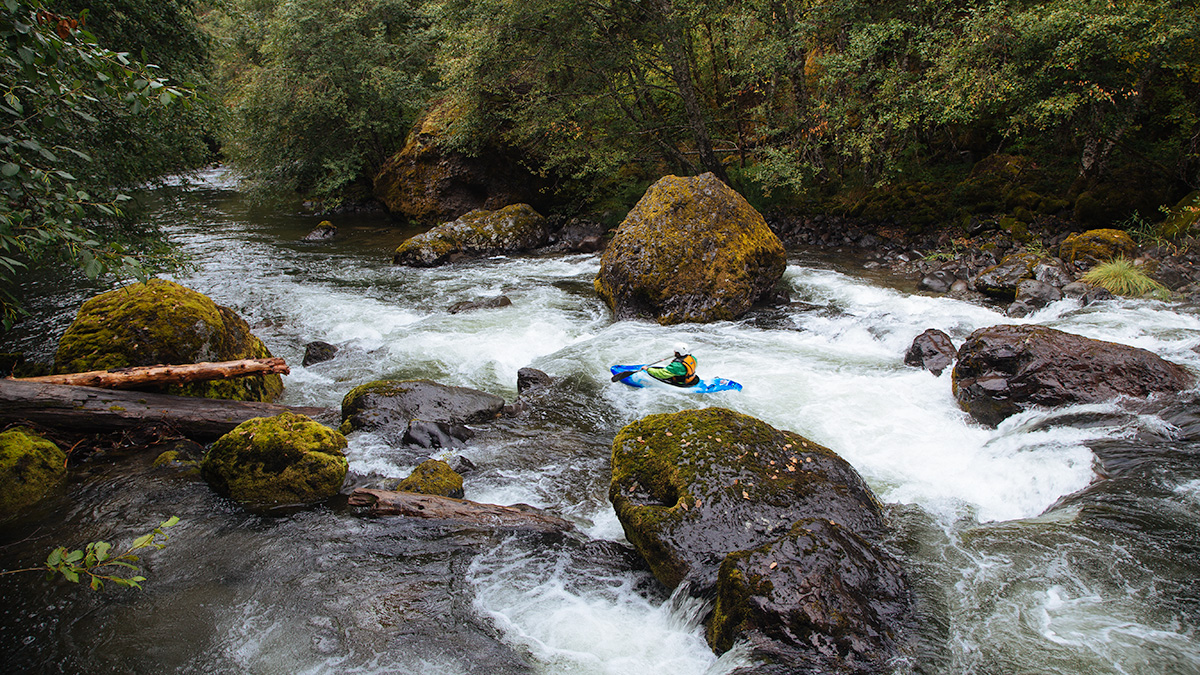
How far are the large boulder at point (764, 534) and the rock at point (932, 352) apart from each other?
3571mm

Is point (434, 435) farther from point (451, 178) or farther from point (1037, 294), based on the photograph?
point (451, 178)

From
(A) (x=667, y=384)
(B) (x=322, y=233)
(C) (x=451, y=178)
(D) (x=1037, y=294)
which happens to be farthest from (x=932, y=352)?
(B) (x=322, y=233)

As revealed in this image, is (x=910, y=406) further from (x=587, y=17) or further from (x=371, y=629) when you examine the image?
(x=587, y=17)

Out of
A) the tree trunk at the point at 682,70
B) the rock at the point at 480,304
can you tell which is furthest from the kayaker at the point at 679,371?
the tree trunk at the point at 682,70

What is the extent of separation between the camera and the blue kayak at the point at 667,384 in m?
7.66

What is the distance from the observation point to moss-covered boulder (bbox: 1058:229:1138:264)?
1016cm

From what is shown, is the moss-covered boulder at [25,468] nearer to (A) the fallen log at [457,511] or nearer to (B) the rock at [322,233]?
(A) the fallen log at [457,511]

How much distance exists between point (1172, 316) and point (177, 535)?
1227 cm

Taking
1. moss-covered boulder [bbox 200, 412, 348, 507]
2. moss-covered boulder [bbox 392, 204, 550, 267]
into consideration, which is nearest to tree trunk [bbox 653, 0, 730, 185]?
moss-covered boulder [bbox 392, 204, 550, 267]

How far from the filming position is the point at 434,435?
21.9 feet

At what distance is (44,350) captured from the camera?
9250 mm

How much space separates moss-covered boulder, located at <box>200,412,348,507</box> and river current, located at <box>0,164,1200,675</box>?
0.63ft

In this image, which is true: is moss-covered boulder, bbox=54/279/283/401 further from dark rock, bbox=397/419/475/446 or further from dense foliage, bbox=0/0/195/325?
dense foliage, bbox=0/0/195/325

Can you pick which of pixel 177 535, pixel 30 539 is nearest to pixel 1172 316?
pixel 177 535
